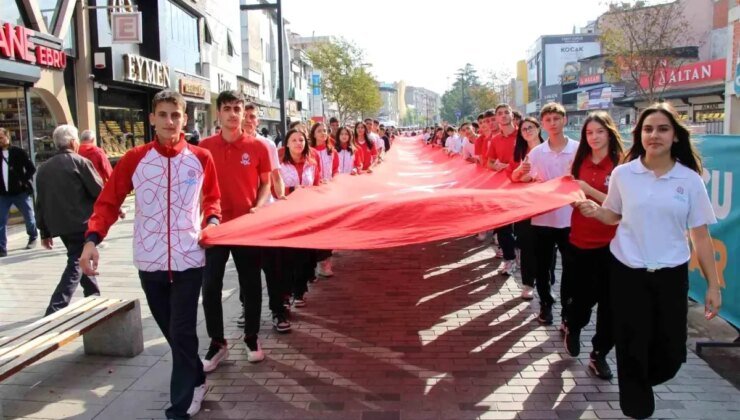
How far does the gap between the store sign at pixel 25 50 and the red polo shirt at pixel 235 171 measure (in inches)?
384

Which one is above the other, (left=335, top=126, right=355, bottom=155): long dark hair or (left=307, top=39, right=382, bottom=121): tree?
(left=307, top=39, right=382, bottom=121): tree

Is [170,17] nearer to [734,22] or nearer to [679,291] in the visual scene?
[734,22]

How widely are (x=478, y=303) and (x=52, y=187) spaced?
14.6ft

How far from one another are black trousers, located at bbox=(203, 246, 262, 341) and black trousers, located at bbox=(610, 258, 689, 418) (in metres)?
2.61

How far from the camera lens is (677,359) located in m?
3.45

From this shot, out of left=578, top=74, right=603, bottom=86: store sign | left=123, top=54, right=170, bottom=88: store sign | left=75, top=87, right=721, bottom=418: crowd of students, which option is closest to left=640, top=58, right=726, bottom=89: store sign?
left=578, top=74, right=603, bottom=86: store sign

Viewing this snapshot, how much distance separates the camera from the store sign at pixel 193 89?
2356cm

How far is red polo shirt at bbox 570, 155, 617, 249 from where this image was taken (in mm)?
4453

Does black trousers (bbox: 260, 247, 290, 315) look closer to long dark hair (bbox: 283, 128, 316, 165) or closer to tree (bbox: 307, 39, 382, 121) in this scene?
long dark hair (bbox: 283, 128, 316, 165)

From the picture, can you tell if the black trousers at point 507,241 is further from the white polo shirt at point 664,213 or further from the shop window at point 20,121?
the shop window at point 20,121

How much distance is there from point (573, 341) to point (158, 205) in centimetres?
330

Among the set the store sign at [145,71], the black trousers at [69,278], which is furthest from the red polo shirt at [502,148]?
the store sign at [145,71]

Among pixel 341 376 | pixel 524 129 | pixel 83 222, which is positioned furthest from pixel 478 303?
pixel 83 222

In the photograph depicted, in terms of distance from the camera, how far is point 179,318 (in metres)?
3.66
